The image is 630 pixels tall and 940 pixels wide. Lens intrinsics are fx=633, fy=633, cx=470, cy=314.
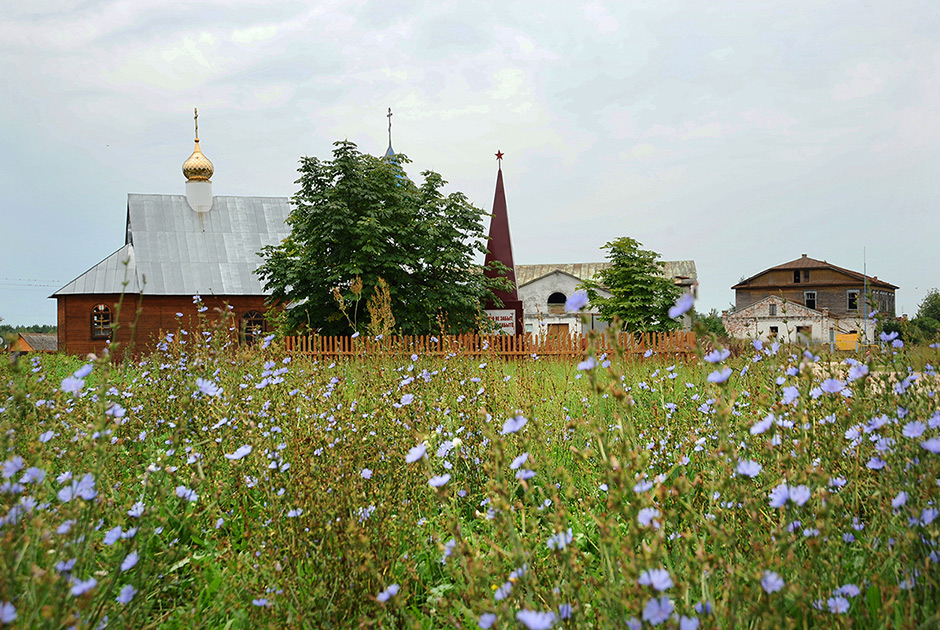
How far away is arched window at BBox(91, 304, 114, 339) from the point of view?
25.8 m

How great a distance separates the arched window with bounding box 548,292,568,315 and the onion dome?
21.3m

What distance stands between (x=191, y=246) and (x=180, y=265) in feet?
4.16

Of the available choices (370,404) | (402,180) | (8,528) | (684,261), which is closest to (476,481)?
(370,404)

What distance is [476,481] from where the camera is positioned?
346 centimetres

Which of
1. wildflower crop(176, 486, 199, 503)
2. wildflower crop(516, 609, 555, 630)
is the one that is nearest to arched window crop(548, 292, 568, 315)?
wildflower crop(176, 486, 199, 503)

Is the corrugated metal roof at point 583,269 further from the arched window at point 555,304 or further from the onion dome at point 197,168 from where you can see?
the onion dome at point 197,168

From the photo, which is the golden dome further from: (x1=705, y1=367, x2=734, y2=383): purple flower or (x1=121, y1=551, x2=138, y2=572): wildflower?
(x1=705, y1=367, x2=734, y2=383): purple flower

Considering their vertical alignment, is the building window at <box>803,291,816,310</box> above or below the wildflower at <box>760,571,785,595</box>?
above

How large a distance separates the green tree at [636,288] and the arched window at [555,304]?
13.9 m

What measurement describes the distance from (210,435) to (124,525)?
0.88 m

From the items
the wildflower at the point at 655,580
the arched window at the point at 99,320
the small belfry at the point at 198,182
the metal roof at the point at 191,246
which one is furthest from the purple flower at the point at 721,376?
the small belfry at the point at 198,182

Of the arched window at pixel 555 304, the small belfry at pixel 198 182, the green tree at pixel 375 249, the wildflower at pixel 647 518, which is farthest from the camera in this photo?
the arched window at pixel 555 304

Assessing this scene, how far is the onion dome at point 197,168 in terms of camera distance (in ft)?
96.1

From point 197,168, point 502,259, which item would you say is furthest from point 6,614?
point 197,168
